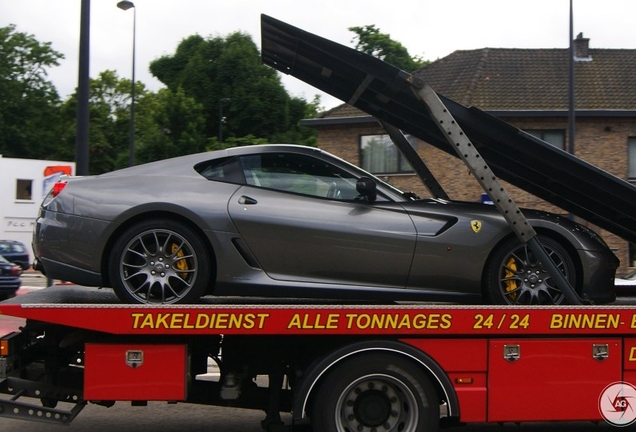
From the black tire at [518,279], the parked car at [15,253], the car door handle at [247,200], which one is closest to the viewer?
the car door handle at [247,200]

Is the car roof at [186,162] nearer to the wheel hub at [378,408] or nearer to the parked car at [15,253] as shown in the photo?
the wheel hub at [378,408]

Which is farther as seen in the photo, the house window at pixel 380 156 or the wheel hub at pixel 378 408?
the house window at pixel 380 156

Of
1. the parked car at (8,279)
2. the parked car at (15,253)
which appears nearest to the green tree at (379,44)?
the parked car at (15,253)

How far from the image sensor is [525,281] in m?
5.65

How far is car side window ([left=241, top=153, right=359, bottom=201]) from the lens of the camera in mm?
5652

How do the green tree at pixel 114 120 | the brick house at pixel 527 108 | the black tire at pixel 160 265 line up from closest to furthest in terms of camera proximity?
the black tire at pixel 160 265
the brick house at pixel 527 108
the green tree at pixel 114 120

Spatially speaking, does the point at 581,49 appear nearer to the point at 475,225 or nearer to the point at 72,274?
the point at 475,225

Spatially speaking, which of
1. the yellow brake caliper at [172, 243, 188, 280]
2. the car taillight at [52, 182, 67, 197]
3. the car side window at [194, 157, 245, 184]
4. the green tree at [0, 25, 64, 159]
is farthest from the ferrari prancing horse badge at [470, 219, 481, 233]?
the green tree at [0, 25, 64, 159]

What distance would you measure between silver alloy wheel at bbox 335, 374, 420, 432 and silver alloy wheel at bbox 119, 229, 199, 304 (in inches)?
52.0

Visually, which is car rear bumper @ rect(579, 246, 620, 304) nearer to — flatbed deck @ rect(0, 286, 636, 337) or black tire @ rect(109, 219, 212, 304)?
flatbed deck @ rect(0, 286, 636, 337)

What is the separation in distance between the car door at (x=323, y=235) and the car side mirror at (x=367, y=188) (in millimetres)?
51

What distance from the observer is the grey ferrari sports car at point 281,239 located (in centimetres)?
539

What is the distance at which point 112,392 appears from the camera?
516 centimetres

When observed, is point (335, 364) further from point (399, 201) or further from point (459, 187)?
point (459, 187)
